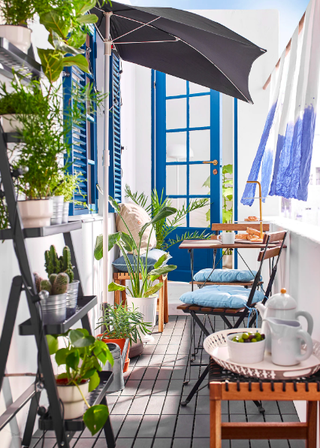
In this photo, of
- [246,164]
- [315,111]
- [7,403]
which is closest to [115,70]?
[246,164]

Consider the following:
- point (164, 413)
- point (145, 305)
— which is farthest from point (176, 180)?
point (164, 413)

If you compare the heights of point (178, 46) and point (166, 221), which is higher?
point (178, 46)

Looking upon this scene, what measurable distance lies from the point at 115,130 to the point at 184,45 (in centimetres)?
123

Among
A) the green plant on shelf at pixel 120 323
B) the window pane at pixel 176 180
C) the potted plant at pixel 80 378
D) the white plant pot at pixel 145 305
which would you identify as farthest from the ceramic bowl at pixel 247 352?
the window pane at pixel 176 180

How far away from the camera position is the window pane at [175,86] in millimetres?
5422

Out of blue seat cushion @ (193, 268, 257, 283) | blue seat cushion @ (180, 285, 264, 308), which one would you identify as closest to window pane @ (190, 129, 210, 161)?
blue seat cushion @ (193, 268, 257, 283)

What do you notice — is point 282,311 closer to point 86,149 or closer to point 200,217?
point 86,149

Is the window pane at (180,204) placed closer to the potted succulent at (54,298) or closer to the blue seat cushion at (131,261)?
the blue seat cushion at (131,261)

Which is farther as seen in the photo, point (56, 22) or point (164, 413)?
point (164, 413)

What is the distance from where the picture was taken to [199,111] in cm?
536

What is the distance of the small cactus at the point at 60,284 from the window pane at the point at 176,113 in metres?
4.09

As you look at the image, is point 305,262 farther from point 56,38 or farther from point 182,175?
point 182,175

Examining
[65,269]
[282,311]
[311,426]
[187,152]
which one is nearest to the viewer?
[282,311]

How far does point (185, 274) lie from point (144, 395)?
270cm
